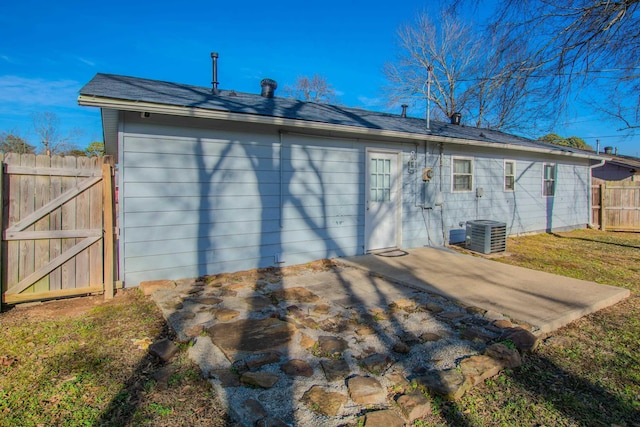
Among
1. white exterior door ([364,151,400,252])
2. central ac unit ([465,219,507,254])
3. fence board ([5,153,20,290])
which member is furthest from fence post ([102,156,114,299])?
central ac unit ([465,219,507,254])

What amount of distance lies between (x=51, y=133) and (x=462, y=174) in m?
28.1

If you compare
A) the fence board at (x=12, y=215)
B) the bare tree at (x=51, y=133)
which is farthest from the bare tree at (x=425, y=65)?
the bare tree at (x=51, y=133)

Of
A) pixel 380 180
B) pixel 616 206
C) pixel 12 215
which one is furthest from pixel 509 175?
pixel 12 215

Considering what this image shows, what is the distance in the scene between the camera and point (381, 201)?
679 centimetres

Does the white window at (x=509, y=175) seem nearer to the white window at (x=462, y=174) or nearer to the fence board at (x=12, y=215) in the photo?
the white window at (x=462, y=174)

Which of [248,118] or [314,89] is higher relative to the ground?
[314,89]

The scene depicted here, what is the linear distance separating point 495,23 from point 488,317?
4.57 meters

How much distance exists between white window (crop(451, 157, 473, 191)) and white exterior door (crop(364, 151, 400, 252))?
1.87 meters

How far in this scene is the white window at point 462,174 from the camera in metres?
8.02

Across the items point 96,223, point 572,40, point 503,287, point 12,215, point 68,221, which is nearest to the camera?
point 12,215

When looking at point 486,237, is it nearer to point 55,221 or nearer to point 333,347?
point 333,347

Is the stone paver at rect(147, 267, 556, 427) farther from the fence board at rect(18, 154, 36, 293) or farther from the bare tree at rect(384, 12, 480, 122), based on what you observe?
the bare tree at rect(384, 12, 480, 122)

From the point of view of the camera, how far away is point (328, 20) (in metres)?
11.4

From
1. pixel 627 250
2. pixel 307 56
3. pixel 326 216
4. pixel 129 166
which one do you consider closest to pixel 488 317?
pixel 326 216
